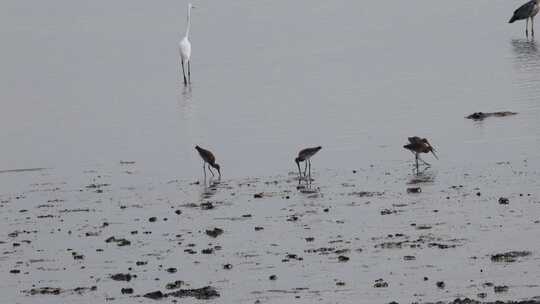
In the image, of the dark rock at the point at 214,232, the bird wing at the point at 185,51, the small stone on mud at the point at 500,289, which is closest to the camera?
the small stone on mud at the point at 500,289

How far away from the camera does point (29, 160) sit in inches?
971

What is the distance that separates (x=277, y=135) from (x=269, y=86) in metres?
8.05

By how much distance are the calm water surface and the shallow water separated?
0.10 meters

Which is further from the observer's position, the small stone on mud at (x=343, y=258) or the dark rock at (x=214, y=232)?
the dark rock at (x=214, y=232)

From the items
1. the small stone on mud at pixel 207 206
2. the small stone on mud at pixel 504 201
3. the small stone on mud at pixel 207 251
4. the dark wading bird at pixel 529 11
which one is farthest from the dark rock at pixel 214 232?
the dark wading bird at pixel 529 11

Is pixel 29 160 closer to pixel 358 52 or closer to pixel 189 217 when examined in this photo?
pixel 189 217

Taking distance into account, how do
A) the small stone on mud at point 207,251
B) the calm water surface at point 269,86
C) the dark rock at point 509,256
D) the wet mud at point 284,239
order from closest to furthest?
the wet mud at point 284,239 → the dark rock at point 509,256 → the small stone on mud at point 207,251 → the calm water surface at point 269,86

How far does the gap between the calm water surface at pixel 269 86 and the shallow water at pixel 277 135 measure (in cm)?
10

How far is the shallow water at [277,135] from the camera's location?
1463 cm

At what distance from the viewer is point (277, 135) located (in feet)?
82.8

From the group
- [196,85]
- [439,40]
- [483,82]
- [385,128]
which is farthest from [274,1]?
[385,128]

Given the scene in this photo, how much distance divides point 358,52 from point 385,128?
14473 millimetres

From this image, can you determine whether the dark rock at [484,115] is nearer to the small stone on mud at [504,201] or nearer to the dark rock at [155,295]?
the small stone on mud at [504,201]

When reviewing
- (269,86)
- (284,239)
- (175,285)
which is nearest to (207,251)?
(284,239)
